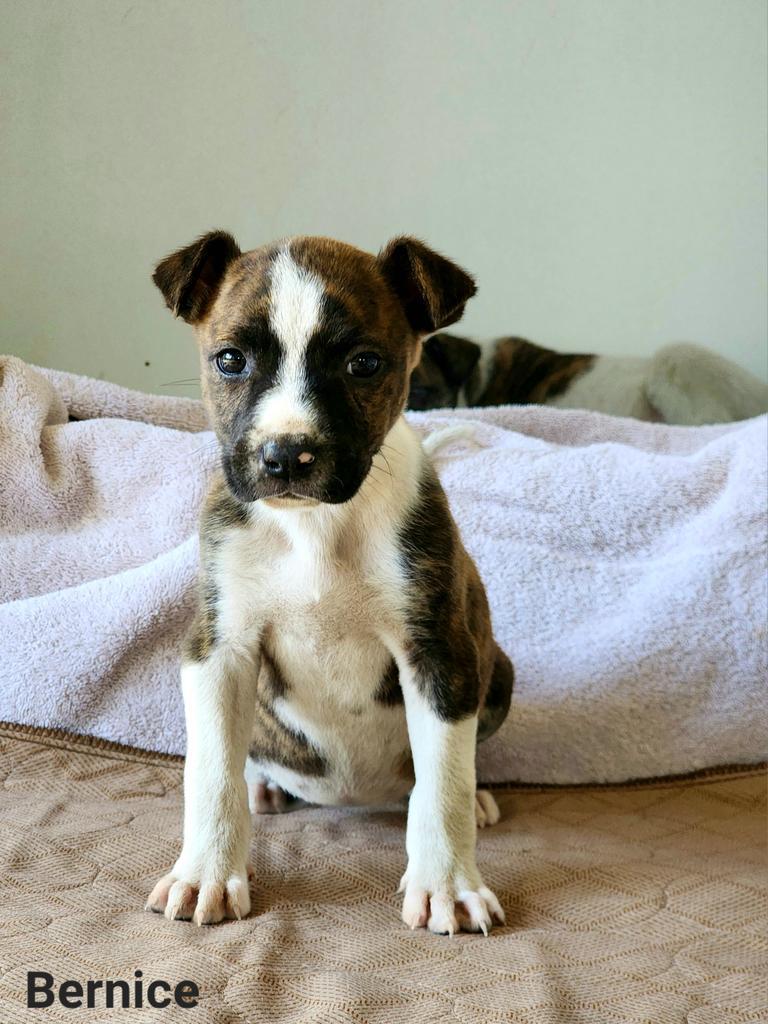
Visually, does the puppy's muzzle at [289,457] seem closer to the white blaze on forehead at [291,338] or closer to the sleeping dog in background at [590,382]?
the white blaze on forehead at [291,338]

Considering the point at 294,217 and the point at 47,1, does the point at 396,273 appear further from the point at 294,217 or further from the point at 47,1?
the point at 47,1

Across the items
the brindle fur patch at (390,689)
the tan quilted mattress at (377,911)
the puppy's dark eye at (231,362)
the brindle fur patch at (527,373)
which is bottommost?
the tan quilted mattress at (377,911)

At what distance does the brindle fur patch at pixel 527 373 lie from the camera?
3.64m

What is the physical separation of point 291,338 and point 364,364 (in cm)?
12

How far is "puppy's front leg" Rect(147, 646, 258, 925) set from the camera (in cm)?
156

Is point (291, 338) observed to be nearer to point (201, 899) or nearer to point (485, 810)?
point (201, 899)

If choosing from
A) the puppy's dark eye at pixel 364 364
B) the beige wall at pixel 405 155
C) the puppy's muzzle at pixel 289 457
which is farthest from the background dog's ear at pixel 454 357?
the puppy's muzzle at pixel 289 457

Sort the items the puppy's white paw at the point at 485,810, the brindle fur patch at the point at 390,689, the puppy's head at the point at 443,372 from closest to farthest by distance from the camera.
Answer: the brindle fur patch at the point at 390,689 → the puppy's white paw at the point at 485,810 → the puppy's head at the point at 443,372

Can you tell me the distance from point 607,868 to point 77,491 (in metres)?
1.53

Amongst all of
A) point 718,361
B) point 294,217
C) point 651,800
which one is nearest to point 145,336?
point 294,217

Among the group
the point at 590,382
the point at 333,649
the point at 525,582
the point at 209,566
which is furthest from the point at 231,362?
the point at 590,382

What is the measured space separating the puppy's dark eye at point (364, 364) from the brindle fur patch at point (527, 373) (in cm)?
206

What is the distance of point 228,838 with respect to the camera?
1592 mm

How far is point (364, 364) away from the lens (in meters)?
1.57
